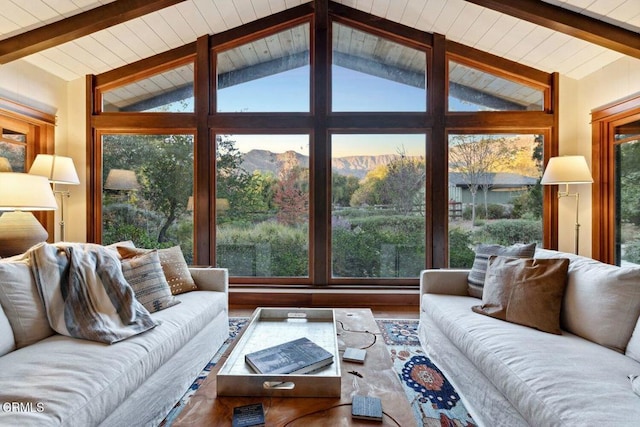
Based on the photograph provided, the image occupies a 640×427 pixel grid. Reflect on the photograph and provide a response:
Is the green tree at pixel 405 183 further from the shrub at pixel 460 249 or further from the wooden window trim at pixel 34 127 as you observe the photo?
the wooden window trim at pixel 34 127

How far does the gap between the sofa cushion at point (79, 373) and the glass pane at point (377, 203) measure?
225 centimetres

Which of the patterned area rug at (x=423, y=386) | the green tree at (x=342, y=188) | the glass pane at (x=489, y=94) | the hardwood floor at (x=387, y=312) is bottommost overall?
the patterned area rug at (x=423, y=386)

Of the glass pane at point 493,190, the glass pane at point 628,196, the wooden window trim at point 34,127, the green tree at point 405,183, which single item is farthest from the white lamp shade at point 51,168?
the glass pane at point 628,196

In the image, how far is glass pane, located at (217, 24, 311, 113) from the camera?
3758mm

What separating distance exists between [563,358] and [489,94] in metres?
3.17

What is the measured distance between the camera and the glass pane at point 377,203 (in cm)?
374

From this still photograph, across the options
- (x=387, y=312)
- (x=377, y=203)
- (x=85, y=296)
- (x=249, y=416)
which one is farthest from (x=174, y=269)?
(x=377, y=203)

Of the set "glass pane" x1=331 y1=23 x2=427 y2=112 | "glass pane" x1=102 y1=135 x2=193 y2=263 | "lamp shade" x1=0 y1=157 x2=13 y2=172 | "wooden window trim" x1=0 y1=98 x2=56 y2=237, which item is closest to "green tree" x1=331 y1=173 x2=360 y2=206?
"glass pane" x1=331 y1=23 x2=427 y2=112

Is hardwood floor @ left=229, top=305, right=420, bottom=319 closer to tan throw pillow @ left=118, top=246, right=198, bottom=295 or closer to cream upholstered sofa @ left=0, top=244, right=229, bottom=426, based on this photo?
tan throw pillow @ left=118, top=246, right=198, bottom=295

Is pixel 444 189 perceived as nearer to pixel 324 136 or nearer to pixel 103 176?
pixel 324 136

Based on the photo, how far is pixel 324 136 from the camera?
369 centimetres

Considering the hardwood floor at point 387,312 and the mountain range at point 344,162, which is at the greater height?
the mountain range at point 344,162

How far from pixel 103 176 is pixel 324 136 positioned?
8.66 feet

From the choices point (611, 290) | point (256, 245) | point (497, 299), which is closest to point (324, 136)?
point (256, 245)
